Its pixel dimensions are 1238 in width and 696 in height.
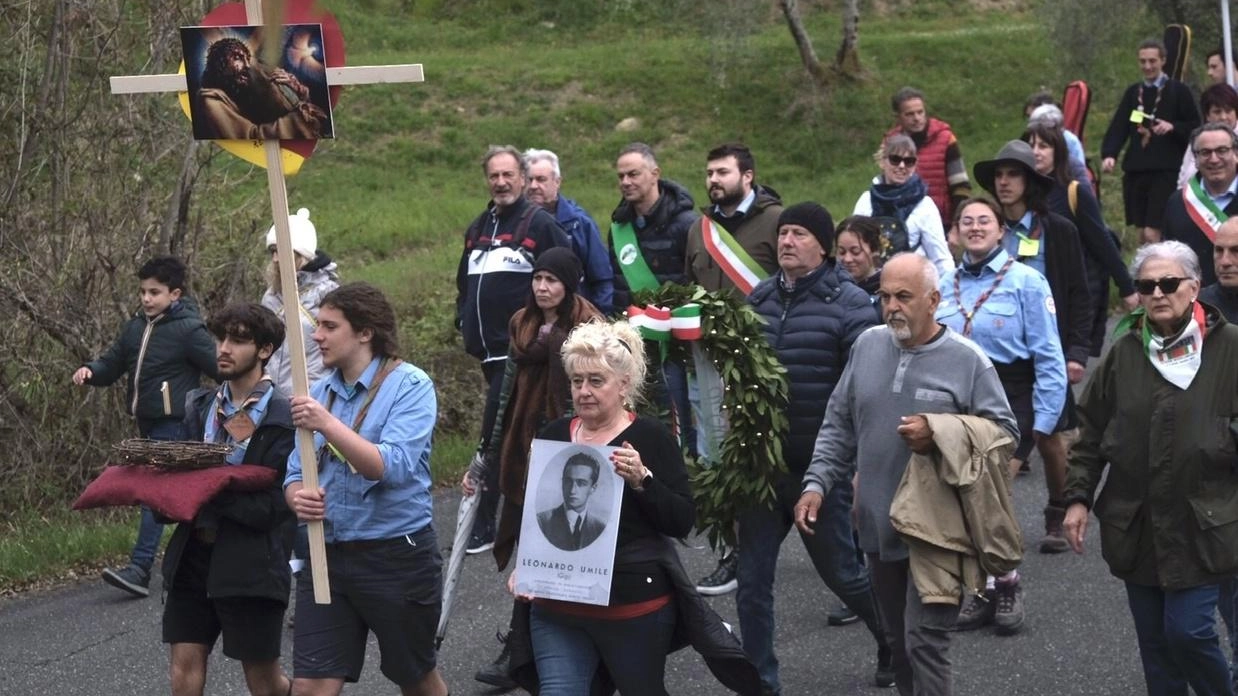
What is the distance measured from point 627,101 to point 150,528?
21.6 metres

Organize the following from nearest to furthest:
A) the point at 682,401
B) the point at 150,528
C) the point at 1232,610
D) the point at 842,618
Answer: the point at 1232,610 < the point at 682,401 < the point at 842,618 < the point at 150,528

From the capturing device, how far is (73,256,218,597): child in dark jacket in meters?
8.56

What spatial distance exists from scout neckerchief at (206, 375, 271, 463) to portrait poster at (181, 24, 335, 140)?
1.04 metres

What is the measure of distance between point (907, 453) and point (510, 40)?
28133 millimetres

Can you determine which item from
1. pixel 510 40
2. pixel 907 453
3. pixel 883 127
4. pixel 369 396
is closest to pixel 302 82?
pixel 369 396

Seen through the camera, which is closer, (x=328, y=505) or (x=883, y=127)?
(x=328, y=505)

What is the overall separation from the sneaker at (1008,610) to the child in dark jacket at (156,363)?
3.90 metres

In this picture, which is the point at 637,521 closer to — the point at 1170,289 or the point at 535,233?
the point at 1170,289

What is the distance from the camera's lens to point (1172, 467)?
18.8ft

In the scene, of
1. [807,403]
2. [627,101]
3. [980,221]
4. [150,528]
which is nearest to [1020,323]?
[980,221]

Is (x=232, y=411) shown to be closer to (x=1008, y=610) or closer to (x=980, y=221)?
(x=980, y=221)

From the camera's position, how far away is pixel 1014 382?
795cm

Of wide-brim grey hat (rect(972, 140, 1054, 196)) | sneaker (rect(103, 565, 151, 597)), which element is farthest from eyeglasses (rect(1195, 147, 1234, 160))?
sneaker (rect(103, 565, 151, 597))

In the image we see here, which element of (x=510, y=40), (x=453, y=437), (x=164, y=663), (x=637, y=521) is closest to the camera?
(x=637, y=521)
